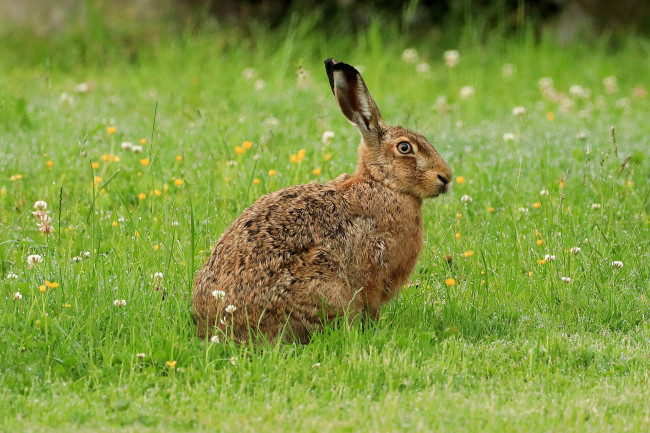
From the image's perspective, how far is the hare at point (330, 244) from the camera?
557 cm

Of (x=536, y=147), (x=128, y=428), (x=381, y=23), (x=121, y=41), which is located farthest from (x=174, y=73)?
(x=128, y=428)

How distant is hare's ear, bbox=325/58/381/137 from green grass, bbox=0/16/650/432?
95 centimetres

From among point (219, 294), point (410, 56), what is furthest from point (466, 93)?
point (219, 294)

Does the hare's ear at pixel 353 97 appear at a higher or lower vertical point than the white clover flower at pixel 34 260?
higher

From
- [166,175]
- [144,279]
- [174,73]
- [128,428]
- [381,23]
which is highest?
[381,23]

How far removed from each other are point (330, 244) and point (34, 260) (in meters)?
2.00

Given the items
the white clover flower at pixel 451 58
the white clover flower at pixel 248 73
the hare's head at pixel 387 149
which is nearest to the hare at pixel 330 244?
the hare's head at pixel 387 149

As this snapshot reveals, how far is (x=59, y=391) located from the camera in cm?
505

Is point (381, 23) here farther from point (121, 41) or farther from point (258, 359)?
point (258, 359)

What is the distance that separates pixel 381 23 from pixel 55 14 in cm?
472

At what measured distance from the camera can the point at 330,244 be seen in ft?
19.2

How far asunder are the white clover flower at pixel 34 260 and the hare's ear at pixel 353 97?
2170 mm

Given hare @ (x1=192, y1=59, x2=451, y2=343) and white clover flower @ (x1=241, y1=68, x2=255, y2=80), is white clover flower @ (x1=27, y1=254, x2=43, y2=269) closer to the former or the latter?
hare @ (x1=192, y1=59, x2=451, y2=343)

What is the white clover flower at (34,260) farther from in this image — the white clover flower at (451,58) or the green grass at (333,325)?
the white clover flower at (451,58)
